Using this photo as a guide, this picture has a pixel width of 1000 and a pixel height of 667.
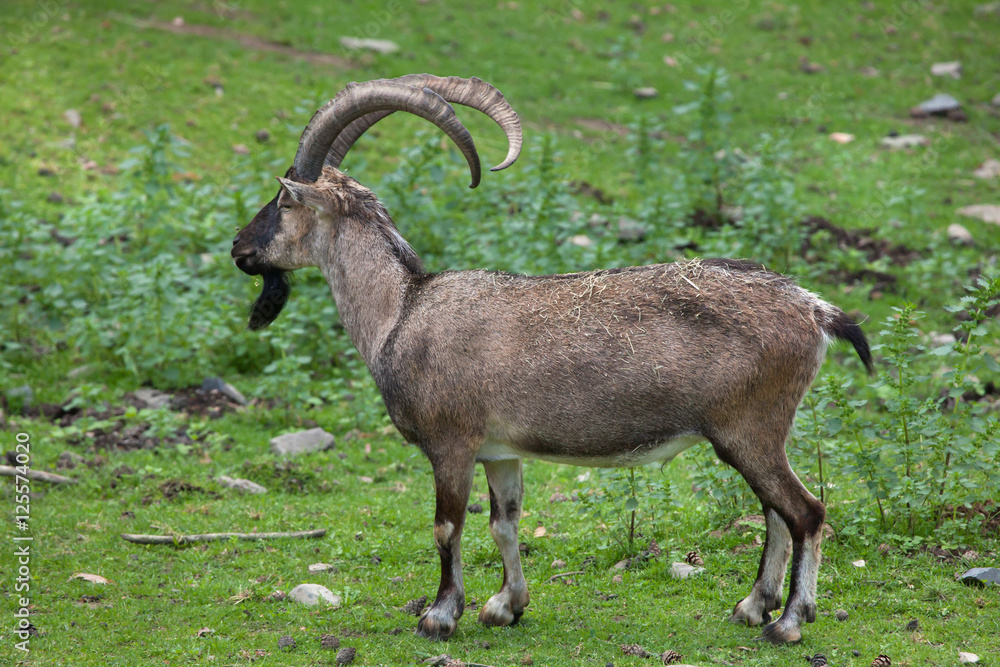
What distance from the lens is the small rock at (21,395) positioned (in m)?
10.9

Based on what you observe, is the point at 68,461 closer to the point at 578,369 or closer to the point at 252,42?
the point at 578,369

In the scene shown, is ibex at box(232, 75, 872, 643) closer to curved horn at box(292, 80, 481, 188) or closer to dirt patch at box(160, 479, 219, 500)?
curved horn at box(292, 80, 481, 188)

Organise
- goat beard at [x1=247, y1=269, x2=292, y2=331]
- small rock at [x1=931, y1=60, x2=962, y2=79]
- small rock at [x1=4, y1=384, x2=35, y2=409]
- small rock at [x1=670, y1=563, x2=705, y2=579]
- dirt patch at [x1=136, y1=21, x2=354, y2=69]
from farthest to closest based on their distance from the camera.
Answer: small rock at [x1=931, y1=60, x2=962, y2=79], dirt patch at [x1=136, y1=21, x2=354, y2=69], small rock at [x1=4, y1=384, x2=35, y2=409], goat beard at [x1=247, y1=269, x2=292, y2=331], small rock at [x1=670, y1=563, x2=705, y2=579]

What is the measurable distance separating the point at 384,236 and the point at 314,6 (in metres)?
16.4

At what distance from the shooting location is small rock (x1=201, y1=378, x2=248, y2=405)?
443 inches

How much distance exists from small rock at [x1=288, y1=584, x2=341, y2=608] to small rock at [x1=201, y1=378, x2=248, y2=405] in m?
4.36

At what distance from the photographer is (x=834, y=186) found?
16562mm

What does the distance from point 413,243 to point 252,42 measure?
32.9 ft

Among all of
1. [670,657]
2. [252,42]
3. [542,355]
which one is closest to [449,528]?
[542,355]

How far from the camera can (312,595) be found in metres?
7.15

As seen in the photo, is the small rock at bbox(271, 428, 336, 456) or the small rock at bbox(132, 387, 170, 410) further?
the small rock at bbox(132, 387, 170, 410)

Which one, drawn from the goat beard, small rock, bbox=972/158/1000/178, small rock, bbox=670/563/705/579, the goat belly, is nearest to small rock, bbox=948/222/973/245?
small rock, bbox=972/158/1000/178

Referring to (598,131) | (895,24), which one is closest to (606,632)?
(598,131)

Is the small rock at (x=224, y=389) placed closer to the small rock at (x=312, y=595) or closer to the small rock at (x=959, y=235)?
the small rock at (x=312, y=595)
